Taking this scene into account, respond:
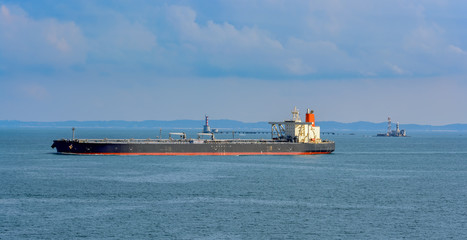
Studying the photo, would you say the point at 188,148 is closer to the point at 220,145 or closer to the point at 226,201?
the point at 220,145

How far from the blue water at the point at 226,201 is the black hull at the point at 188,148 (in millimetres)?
12147

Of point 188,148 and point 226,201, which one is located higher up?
point 188,148

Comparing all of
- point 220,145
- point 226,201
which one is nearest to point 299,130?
point 220,145

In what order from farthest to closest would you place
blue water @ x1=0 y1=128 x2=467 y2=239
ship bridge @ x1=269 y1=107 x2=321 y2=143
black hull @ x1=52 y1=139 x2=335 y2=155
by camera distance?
1. ship bridge @ x1=269 y1=107 x2=321 y2=143
2. black hull @ x1=52 y1=139 x2=335 y2=155
3. blue water @ x1=0 y1=128 x2=467 y2=239

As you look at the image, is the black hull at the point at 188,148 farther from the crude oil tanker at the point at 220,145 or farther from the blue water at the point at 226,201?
the blue water at the point at 226,201

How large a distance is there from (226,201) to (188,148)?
55.2 metres

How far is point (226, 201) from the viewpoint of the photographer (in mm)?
57406

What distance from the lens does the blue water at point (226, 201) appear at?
44.3 m

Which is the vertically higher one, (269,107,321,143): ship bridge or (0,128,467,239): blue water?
(269,107,321,143): ship bridge

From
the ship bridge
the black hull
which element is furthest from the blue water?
the ship bridge

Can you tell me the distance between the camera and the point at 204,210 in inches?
2057

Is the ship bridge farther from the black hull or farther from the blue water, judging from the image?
the blue water

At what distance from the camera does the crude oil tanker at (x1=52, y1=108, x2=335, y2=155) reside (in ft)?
354

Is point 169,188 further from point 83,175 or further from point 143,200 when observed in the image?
point 83,175
